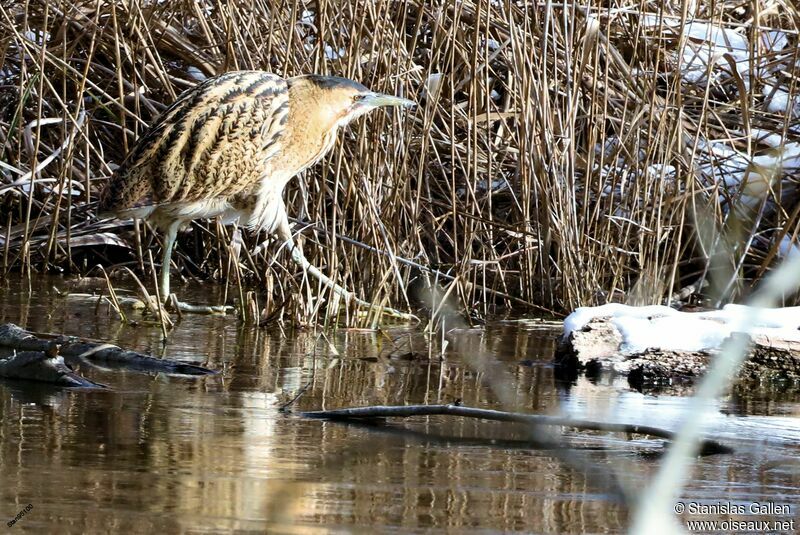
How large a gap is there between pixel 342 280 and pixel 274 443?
7.87 feet

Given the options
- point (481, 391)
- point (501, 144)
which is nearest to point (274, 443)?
point (481, 391)

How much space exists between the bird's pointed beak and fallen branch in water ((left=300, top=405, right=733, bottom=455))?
201cm

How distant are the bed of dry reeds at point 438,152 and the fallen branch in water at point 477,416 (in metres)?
1.56

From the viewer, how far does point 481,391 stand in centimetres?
311

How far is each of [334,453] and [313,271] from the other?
223 cm

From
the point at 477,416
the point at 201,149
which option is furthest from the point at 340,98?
the point at 477,416

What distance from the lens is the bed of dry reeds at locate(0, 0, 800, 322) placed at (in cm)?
455

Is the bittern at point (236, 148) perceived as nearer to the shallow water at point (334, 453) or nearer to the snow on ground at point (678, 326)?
the shallow water at point (334, 453)

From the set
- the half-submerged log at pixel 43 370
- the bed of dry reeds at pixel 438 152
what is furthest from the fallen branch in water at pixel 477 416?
the bed of dry reeds at pixel 438 152

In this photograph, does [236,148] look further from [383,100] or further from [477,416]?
[477,416]

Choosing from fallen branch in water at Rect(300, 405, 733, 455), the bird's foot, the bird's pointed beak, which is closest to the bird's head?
the bird's pointed beak

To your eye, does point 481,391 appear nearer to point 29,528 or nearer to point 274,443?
point 274,443

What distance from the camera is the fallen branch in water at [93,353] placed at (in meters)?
3.09

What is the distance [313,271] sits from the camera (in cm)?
439
